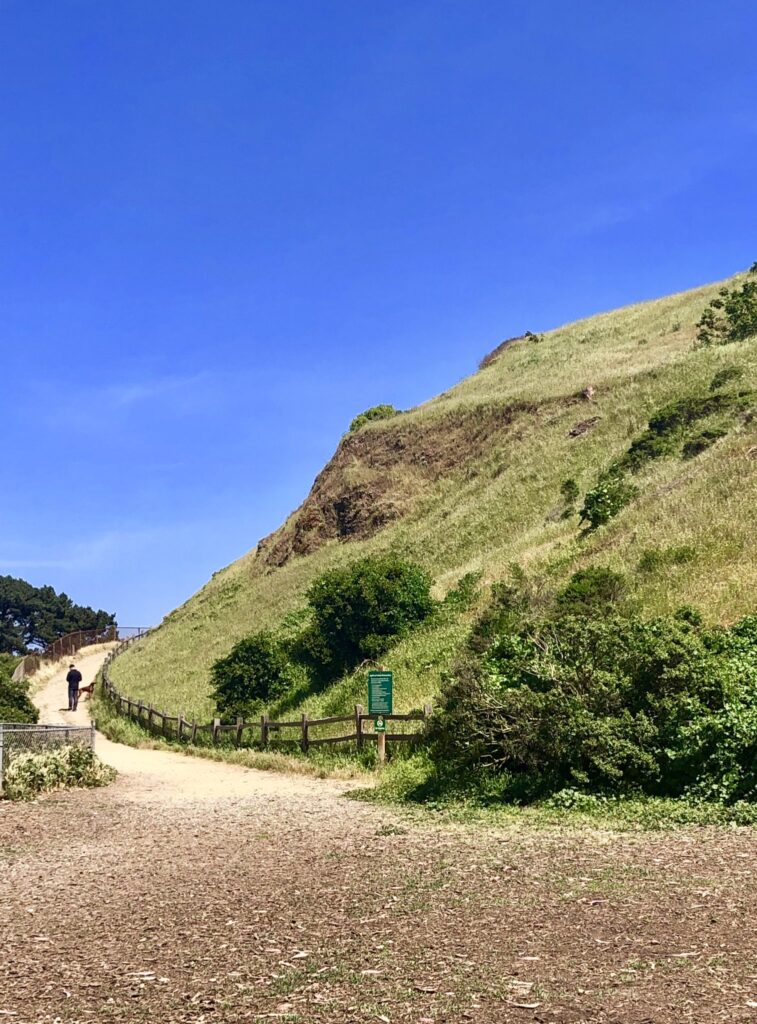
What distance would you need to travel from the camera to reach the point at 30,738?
17375 millimetres

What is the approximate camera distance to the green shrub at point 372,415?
71.9 meters

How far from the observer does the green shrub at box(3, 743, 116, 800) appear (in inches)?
635

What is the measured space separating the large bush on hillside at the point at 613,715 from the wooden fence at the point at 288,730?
11.5 ft

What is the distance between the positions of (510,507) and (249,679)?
19401mm

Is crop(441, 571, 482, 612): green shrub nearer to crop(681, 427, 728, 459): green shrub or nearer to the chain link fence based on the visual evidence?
crop(681, 427, 728, 459): green shrub

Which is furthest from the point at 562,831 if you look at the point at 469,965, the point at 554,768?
the point at 469,965

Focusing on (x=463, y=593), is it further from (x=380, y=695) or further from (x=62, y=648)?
(x=62, y=648)

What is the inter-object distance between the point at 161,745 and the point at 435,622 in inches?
381

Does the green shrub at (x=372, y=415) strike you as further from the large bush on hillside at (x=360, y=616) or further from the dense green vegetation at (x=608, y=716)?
the dense green vegetation at (x=608, y=716)

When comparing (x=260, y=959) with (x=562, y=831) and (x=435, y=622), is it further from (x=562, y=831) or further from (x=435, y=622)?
(x=435, y=622)

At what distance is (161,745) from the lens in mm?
26969

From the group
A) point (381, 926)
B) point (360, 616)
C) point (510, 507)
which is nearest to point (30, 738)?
point (381, 926)

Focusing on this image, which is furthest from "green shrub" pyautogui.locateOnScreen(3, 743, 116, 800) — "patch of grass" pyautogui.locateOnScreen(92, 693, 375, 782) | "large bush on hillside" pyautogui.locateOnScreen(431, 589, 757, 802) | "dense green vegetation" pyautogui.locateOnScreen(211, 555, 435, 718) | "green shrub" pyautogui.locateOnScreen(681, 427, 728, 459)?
"green shrub" pyautogui.locateOnScreen(681, 427, 728, 459)

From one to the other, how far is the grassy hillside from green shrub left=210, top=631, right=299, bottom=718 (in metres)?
1.53
